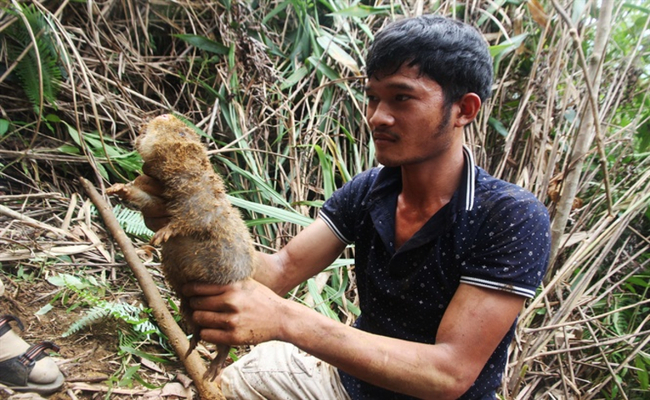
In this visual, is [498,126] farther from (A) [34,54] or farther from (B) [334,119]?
(A) [34,54]

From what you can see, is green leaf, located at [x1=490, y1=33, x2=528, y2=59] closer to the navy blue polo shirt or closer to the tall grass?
the tall grass

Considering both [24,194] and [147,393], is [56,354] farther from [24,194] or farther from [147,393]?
[24,194]

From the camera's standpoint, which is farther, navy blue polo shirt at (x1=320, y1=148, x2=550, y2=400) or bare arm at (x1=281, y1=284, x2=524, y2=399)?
navy blue polo shirt at (x1=320, y1=148, x2=550, y2=400)

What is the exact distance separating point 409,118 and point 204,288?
0.90m

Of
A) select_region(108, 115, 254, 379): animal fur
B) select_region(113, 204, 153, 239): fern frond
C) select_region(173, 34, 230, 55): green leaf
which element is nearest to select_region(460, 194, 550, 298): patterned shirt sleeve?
select_region(108, 115, 254, 379): animal fur

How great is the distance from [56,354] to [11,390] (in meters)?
0.26

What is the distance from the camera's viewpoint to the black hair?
1640 millimetres

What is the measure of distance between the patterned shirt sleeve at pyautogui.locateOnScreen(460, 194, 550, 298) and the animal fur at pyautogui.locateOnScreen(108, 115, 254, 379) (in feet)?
2.60

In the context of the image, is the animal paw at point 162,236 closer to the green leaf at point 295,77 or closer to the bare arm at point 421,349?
the bare arm at point 421,349

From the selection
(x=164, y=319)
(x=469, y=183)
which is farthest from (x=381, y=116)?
(x=164, y=319)

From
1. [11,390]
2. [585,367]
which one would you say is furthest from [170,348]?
[585,367]

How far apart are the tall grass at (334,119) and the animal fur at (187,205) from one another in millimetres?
1356

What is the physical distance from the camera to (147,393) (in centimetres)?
219

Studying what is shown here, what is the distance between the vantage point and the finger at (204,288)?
1.34 m
